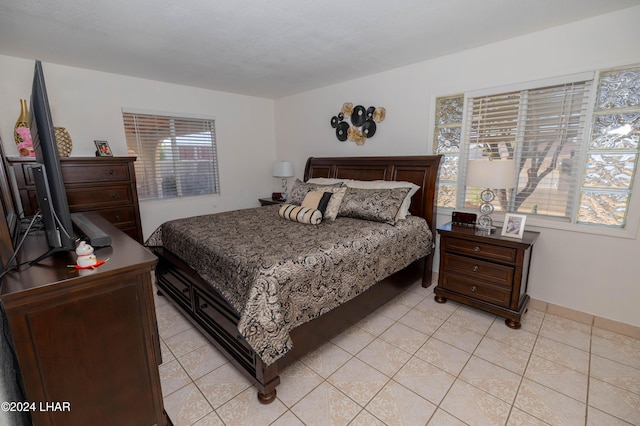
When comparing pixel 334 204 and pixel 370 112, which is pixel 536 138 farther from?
pixel 334 204

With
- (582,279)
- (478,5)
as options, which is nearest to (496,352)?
(582,279)

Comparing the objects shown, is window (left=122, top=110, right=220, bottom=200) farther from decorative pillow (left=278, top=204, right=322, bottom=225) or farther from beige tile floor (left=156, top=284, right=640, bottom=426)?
beige tile floor (left=156, top=284, right=640, bottom=426)

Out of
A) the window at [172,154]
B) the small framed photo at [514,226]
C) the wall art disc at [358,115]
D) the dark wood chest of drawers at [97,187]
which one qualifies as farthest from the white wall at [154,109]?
the small framed photo at [514,226]

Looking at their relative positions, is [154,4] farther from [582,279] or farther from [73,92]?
[582,279]

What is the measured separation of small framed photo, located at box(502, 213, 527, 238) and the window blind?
356mm

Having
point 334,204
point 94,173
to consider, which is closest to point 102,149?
point 94,173

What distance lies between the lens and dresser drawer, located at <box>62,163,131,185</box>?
2.86 meters

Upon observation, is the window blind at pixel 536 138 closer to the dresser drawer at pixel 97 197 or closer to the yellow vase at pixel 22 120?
the dresser drawer at pixel 97 197

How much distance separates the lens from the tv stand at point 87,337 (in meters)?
0.97

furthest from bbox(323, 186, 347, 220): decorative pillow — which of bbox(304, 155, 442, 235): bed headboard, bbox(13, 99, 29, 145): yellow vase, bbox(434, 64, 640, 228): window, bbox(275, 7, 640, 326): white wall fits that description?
bbox(13, 99, 29, 145): yellow vase

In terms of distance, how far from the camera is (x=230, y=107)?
172 inches

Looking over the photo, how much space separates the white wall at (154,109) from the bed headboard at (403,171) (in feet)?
5.03

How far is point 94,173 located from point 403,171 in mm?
3256

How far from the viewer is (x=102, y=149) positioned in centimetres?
321
